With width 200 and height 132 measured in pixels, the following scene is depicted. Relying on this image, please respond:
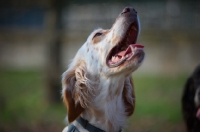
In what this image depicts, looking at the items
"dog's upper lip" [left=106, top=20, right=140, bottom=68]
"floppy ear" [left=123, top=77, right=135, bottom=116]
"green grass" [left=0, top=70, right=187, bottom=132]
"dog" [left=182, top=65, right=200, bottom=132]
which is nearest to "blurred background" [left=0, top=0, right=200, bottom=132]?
"green grass" [left=0, top=70, right=187, bottom=132]

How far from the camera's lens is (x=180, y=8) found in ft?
42.4

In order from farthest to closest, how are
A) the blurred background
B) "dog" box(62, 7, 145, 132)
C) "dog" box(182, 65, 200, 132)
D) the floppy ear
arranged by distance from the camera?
the blurred background → "dog" box(182, 65, 200, 132) → the floppy ear → "dog" box(62, 7, 145, 132)

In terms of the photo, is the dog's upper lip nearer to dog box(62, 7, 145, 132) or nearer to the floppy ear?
dog box(62, 7, 145, 132)

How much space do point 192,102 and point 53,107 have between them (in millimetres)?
3893

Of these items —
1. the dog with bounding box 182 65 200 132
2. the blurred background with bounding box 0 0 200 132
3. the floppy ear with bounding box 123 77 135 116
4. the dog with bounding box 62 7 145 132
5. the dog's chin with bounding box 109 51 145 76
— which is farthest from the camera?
the blurred background with bounding box 0 0 200 132

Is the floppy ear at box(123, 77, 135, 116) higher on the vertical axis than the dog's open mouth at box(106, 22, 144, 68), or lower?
lower

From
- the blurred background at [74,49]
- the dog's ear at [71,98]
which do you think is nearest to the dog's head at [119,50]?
the dog's ear at [71,98]

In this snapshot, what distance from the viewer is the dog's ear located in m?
3.92

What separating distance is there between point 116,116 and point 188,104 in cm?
239

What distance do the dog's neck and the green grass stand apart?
11.8 ft

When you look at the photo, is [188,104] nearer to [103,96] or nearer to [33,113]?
[103,96]

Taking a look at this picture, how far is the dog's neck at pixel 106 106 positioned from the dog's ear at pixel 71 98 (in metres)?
0.09

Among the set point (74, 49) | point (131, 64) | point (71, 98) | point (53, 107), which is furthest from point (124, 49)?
point (74, 49)

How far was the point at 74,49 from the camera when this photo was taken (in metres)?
13.3
